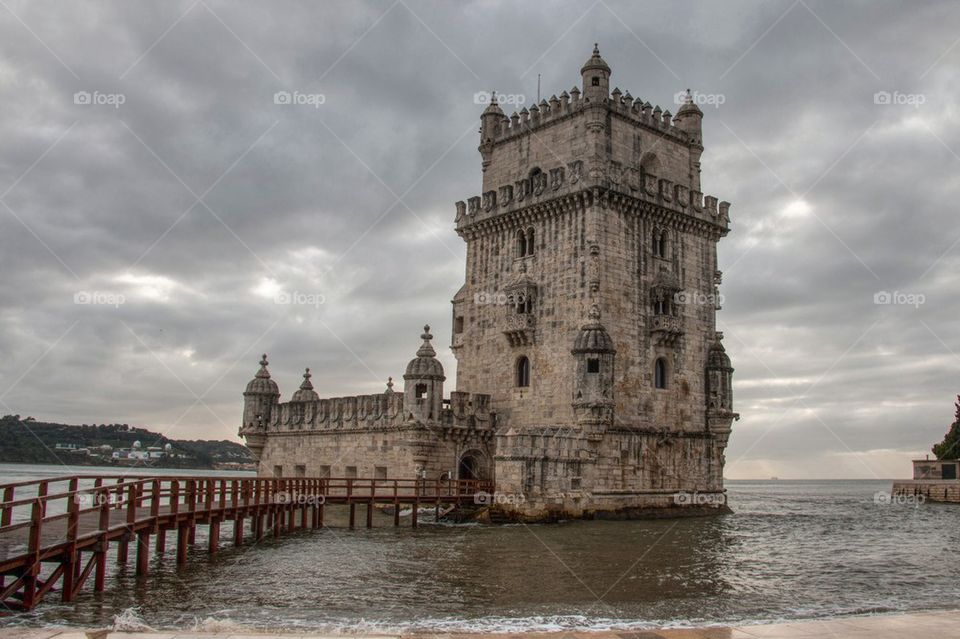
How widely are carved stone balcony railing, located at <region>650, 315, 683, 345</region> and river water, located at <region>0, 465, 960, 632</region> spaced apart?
360 inches

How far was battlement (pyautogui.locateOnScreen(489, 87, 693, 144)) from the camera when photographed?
128 feet

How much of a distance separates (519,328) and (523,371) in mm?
2089

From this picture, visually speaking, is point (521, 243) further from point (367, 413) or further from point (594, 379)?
point (367, 413)

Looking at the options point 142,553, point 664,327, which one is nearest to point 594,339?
point 664,327

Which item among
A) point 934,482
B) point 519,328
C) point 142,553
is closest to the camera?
point 142,553

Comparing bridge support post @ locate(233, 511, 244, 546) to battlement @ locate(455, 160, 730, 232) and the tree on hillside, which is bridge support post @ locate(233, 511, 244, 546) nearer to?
battlement @ locate(455, 160, 730, 232)

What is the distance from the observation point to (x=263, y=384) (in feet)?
162

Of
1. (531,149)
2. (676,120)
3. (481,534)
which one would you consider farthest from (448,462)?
(676,120)

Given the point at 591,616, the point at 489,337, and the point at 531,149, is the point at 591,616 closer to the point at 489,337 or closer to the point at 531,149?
the point at 489,337
